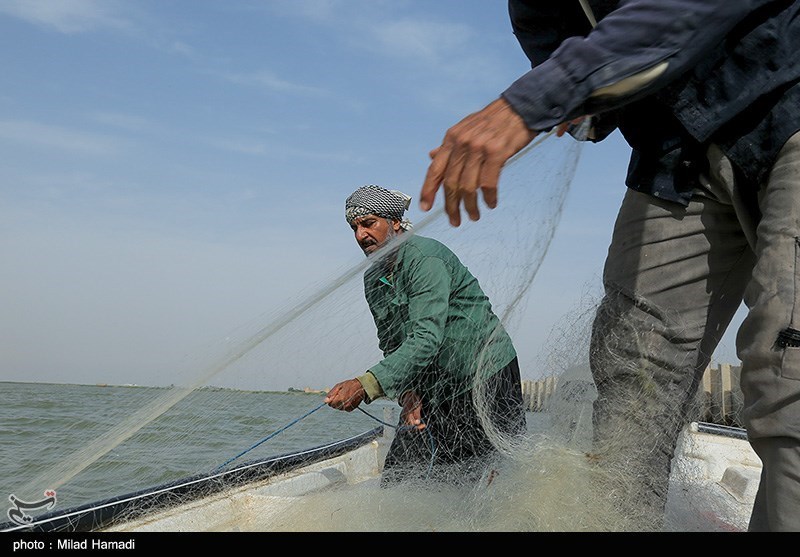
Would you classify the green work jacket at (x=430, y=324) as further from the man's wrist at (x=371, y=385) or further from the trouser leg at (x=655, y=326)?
the trouser leg at (x=655, y=326)

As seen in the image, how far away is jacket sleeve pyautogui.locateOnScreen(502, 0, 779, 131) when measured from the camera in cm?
152

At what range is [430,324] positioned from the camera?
330cm

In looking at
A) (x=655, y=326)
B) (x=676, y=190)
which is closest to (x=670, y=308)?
(x=655, y=326)

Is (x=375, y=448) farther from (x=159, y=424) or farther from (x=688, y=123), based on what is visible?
(x=688, y=123)

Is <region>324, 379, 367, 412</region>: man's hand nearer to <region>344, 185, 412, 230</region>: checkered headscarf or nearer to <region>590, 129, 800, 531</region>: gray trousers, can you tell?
<region>344, 185, 412, 230</region>: checkered headscarf

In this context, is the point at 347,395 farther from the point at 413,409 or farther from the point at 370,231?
the point at 370,231

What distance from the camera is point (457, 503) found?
269 cm

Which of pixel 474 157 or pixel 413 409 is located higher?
pixel 474 157

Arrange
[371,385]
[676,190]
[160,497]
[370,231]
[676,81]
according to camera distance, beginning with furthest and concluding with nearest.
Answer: [370,231], [160,497], [371,385], [676,190], [676,81]

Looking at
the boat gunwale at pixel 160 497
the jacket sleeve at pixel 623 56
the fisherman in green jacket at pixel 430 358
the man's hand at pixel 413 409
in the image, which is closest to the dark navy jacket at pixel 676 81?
the jacket sleeve at pixel 623 56

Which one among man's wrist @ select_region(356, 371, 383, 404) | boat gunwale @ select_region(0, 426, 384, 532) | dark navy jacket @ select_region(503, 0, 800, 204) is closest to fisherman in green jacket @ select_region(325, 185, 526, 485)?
man's wrist @ select_region(356, 371, 383, 404)

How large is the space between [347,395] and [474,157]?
1.92 meters
